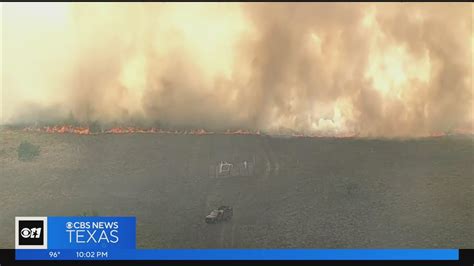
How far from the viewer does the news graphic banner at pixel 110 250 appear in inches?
229

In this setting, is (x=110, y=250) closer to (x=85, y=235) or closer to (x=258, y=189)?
(x=85, y=235)

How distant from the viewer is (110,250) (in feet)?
19.1

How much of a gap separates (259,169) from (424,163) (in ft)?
8.56

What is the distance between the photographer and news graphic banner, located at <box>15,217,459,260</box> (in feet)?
19.0

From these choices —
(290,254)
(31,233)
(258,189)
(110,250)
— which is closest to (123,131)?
(110,250)

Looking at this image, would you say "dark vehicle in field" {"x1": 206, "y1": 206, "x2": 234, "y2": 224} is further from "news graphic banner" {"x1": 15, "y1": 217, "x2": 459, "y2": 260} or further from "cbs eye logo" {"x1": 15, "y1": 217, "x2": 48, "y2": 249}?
"cbs eye logo" {"x1": 15, "y1": 217, "x2": 48, "y2": 249}

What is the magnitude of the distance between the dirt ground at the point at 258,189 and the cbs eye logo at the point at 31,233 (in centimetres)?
12

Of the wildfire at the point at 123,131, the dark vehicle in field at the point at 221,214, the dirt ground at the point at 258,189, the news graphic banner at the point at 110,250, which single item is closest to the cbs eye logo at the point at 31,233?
the news graphic banner at the point at 110,250

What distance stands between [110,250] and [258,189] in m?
2.35

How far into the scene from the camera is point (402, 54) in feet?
20.6

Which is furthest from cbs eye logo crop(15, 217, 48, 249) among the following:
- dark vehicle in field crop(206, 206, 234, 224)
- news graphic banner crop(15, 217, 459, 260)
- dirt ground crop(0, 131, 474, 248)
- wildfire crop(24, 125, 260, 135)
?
dark vehicle in field crop(206, 206, 234, 224)
